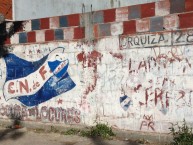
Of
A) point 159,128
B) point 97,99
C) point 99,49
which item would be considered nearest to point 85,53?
point 99,49

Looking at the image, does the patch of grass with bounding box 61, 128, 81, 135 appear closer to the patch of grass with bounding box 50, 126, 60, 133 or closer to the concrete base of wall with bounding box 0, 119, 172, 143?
the concrete base of wall with bounding box 0, 119, 172, 143

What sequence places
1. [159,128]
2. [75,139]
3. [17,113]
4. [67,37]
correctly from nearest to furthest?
1. [159,128]
2. [75,139]
3. [67,37]
4. [17,113]

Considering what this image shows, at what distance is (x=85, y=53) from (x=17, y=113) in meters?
2.32

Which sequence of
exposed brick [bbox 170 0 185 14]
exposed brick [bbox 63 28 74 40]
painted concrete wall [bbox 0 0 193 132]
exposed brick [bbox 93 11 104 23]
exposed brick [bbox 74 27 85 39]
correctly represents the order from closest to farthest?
1. exposed brick [bbox 170 0 185 14]
2. painted concrete wall [bbox 0 0 193 132]
3. exposed brick [bbox 93 11 104 23]
4. exposed brick [bbox 74 27 85 39]
5. exposed brick [bbox 63 28 74 40]

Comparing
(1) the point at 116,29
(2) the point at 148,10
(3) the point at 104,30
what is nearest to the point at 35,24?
(3) the point at 104,30

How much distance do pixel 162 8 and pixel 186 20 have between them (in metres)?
0.49

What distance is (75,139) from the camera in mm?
7035

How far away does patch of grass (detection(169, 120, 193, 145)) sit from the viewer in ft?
19.5

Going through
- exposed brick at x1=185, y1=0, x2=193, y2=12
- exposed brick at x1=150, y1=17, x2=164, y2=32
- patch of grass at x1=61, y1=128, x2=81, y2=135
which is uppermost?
exposed brick at x1=185, y1=0, x2=193, y2=12

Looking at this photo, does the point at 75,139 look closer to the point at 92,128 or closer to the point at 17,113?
the point at 92,128

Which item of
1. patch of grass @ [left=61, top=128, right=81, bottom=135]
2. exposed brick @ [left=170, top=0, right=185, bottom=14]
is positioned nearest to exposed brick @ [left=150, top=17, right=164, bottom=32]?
exposed brick @ [left=170, top=0, right=185, bottom=14]

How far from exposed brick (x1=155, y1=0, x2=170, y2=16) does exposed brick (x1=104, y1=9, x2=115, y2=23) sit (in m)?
0.88

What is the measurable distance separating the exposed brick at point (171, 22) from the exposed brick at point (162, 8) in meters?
0.09

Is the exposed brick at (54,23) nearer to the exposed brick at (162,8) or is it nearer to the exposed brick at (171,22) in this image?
the exposed brick at (162,8)
